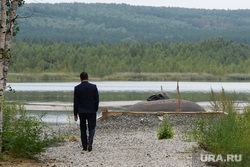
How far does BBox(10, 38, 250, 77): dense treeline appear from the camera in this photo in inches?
5541

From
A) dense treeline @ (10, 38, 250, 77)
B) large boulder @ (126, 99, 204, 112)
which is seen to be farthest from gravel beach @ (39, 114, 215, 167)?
dense treeline @ (10, 38, 250, 77)

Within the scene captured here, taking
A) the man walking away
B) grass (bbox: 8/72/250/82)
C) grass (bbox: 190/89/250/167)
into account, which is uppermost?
the man walking away

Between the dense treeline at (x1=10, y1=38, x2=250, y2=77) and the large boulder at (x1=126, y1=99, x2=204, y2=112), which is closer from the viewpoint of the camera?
the large boulder at (x1=126, y1=99, x2=204, y2=112)

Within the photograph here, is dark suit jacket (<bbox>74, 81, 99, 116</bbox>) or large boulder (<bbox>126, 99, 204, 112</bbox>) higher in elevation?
dark suit jacket (<bbox>74, 81, 99, 116</bbox>)

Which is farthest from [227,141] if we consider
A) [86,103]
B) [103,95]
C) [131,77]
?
[131,77]

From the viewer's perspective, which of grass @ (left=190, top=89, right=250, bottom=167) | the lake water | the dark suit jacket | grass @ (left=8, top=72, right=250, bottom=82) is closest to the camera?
grass @ (left=190, top=89, right=250, bottom=167)

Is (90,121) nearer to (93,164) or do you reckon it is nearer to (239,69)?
(93,164)

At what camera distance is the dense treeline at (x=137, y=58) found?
462 feet

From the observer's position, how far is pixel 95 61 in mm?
150375

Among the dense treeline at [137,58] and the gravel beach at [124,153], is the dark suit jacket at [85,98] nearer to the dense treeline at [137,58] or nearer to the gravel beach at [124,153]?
the gravel beach at [124,153]

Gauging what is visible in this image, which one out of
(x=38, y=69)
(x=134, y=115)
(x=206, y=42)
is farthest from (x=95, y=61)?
(x=134, y=115)

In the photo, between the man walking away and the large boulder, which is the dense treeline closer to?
the large boulder

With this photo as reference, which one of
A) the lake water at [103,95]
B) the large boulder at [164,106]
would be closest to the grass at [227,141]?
the large boulder at [164,106]

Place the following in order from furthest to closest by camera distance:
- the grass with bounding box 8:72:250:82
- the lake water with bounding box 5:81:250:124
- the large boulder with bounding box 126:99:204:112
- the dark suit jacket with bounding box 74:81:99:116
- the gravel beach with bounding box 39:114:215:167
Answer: the grass with bounding box 8:72:250:82 → the lake water with bounding box 5:81:250:124 → the large boulder with bounding box 126:99:204:112 → the dark suit jacket with bounding box 74:81:99:116 → the gravel beach with bounding box 39:114:215:167
